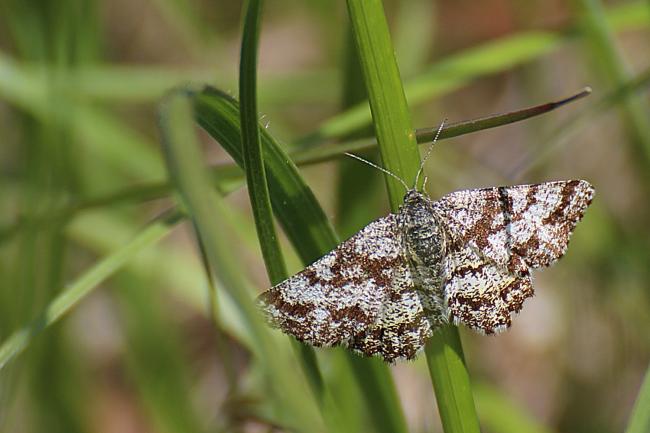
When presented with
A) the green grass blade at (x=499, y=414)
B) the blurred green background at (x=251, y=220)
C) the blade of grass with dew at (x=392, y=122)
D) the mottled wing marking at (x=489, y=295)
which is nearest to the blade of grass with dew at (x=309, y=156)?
the blurred green background at (x=251, y=220)

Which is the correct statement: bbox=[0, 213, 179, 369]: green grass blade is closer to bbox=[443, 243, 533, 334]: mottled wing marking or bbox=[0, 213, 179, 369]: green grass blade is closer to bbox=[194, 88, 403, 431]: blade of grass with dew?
bbox=[194, 88, 403, 431]: blade of grass with dew

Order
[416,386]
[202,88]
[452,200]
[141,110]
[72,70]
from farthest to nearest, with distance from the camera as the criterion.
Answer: [141,110], [416,386], [72,70], [452,200], [202,88]

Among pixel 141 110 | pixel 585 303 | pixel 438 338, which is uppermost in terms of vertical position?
pixel 141 110

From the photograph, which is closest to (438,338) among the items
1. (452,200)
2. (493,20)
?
(452,200)

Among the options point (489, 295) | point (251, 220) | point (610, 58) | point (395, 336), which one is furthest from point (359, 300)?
point (251, 220)

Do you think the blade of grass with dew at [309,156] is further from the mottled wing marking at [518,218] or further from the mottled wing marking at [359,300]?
the mottled wing marking at [518,218]

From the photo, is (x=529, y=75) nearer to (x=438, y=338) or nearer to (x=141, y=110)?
(x=141, y=110)

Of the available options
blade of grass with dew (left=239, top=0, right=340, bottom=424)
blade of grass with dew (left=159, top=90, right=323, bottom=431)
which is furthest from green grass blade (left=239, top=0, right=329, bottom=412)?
blade of grass with dew (left=159, top=90, right=323, bottom=431)

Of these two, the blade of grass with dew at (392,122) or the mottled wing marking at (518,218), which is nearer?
Result: the blade of grass with dew at (392,122)
